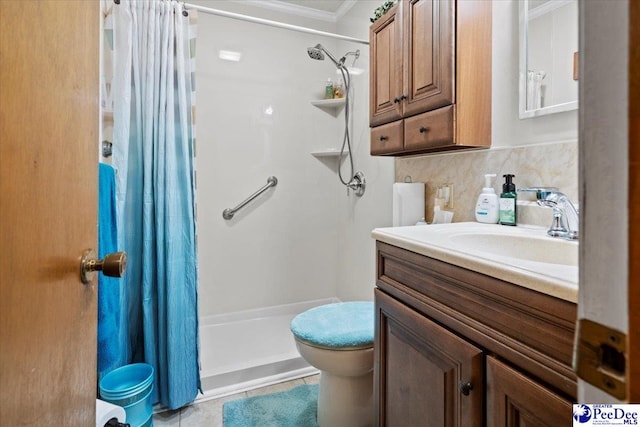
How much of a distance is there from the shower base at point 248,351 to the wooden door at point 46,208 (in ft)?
3.92

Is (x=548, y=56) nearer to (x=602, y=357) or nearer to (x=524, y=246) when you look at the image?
(x=524, y=246)

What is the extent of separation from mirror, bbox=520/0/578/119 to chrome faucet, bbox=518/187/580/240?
29 cm

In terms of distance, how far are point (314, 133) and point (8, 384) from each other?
247cm

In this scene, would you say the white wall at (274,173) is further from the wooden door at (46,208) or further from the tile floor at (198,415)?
the wooden door at (46,208)

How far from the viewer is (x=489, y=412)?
655mm

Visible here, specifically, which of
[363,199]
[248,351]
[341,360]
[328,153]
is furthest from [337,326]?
[328,153]

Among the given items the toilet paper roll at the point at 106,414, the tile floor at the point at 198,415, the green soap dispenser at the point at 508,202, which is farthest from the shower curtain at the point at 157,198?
the green soap dispenser at the point at 508,202

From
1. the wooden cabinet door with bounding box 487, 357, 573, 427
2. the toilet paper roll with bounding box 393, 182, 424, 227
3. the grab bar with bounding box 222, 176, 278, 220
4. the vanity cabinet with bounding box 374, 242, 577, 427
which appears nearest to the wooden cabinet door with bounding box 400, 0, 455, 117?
the toilet paper roll with bounding box 393, 182, 424, 227

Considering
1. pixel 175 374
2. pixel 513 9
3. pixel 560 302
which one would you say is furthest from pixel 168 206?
pixel 513 9

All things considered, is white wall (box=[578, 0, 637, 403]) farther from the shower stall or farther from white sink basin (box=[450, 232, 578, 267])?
the shower stall

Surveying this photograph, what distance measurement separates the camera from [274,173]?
259 centimetres

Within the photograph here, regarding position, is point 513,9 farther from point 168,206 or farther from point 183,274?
point 183,274

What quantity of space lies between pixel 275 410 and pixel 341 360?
0.56 m

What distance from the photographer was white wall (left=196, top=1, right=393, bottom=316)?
7.66ft
